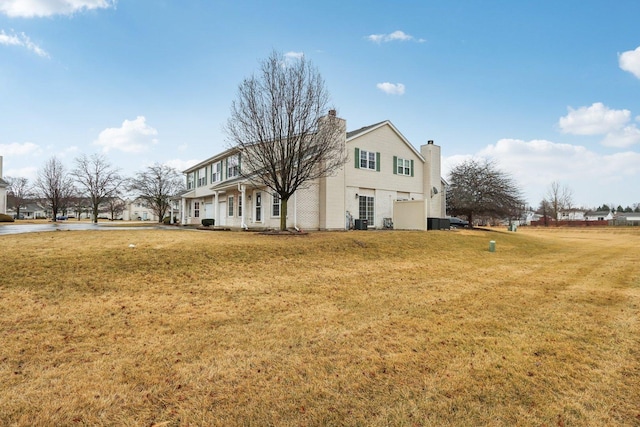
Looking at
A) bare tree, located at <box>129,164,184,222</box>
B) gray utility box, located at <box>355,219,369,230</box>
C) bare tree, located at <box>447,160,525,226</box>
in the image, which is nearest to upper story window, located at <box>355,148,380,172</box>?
gray utility box, located at <box>355,219,369,230</box>

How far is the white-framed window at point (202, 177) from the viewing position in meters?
32.4

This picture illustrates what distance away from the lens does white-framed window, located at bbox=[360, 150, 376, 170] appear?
22719 millimetres

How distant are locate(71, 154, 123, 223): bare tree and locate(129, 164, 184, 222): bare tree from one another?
421 cm

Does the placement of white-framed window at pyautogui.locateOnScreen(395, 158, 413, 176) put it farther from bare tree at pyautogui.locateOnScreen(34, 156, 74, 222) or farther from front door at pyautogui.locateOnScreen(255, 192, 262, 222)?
bare tree at pyautogui.locateOnScreen(34, 156, 74, 222)

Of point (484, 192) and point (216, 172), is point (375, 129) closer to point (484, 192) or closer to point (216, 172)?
point (216, 172)

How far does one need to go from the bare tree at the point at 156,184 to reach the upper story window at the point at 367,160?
31.0 m

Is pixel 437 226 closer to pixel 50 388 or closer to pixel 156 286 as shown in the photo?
pixel 156 286

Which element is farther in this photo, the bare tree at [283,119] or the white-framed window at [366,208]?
the white-framed window at [366,208]

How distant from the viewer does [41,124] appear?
61.8 ft

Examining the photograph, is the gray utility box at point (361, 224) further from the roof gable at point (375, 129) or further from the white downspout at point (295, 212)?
the roof gable at point (375, 129)

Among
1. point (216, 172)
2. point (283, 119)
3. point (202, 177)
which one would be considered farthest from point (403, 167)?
point (202, 177)

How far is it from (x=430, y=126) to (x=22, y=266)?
23907mm

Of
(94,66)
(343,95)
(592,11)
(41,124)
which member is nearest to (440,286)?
(343,95)

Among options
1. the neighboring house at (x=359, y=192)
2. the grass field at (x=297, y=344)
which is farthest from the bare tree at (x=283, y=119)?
the grass field at (x=297, y=344)
